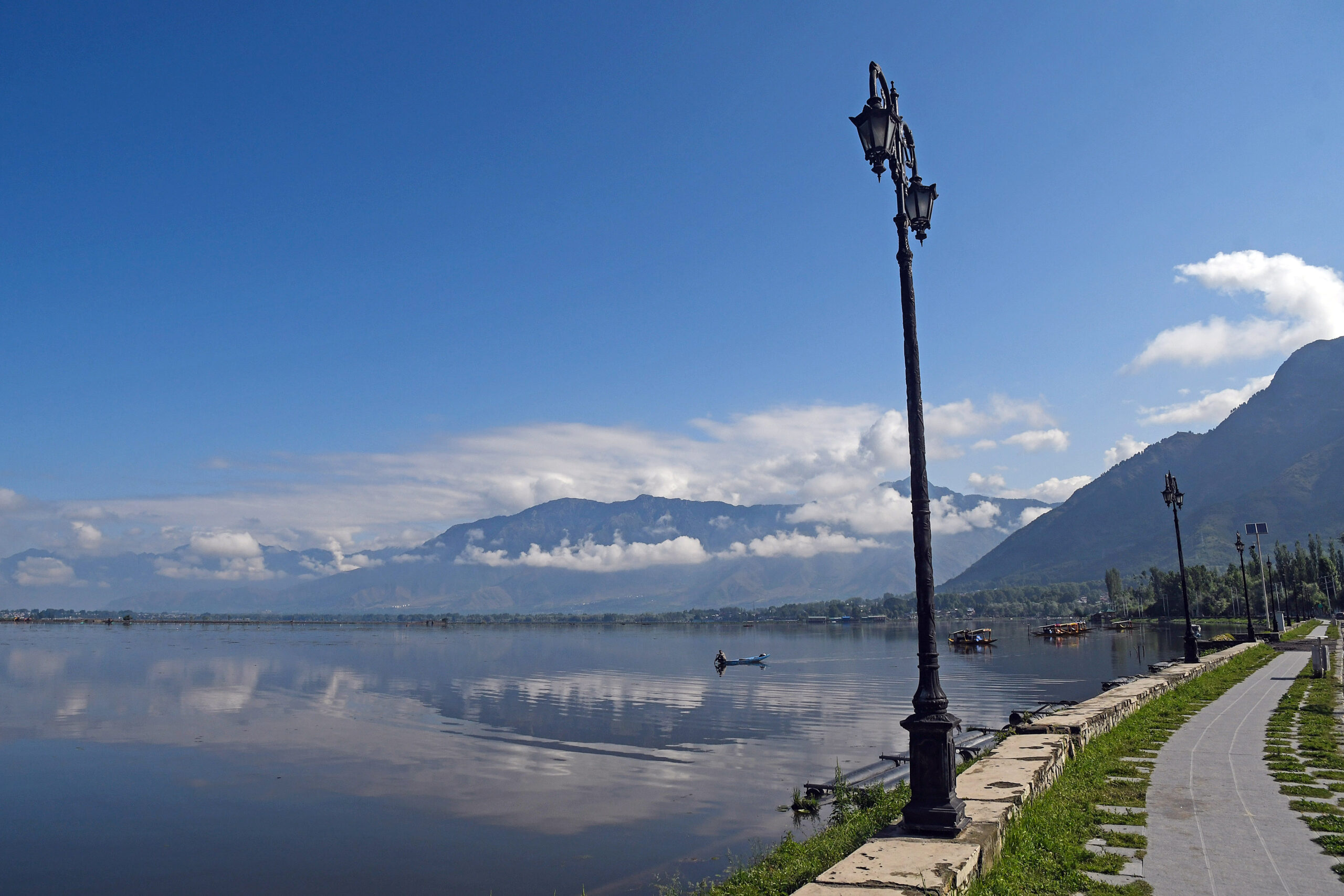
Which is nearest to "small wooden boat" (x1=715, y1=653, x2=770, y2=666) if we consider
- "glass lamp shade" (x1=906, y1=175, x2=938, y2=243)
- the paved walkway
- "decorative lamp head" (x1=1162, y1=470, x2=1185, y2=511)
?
"decorative lamp head" (x1=1162, y1=470, x2=1185, y2=511)

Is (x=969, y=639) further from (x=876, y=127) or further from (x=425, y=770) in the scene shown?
(x=876, y=127)

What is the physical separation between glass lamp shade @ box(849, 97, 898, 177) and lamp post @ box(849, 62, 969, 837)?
1 centimetres

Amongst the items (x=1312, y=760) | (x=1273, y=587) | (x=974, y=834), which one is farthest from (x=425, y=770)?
(x=1273, y=587)

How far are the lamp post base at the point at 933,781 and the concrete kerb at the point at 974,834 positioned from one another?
0.16m

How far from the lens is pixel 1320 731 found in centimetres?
1906

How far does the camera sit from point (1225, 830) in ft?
36.7

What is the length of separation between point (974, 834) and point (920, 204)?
9.25 m

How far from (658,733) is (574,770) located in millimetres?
9392

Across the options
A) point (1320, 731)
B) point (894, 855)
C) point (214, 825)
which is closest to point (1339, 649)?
point (1320, 731)

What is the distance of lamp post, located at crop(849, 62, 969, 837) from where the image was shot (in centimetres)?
1029

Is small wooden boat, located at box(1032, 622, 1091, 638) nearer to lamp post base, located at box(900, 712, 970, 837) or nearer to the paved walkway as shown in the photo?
the paved walkway

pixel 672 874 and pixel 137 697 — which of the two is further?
pixel 137 697

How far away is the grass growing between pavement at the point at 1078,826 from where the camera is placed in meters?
9.16

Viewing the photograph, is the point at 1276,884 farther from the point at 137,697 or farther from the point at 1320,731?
the point at 137,697
